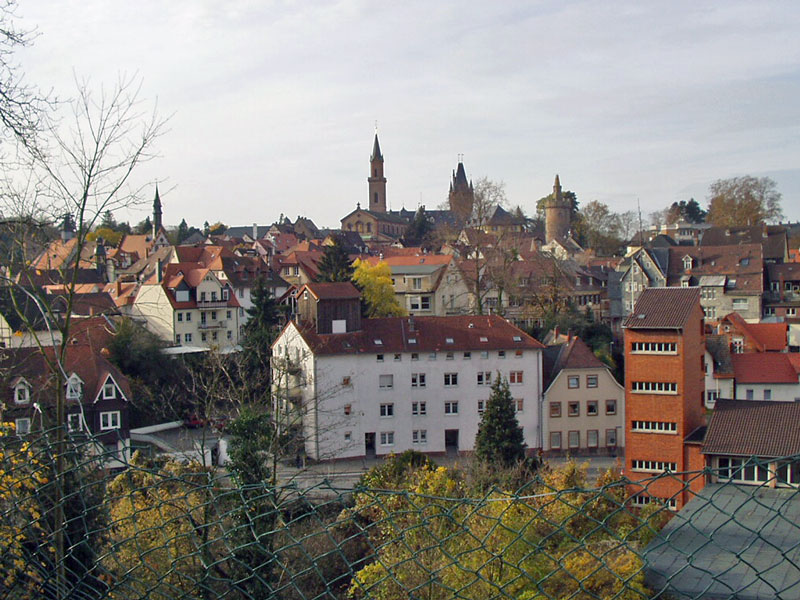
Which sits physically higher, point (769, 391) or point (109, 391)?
point (109, 391)

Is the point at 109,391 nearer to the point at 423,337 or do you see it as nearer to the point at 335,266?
the point at 423,337

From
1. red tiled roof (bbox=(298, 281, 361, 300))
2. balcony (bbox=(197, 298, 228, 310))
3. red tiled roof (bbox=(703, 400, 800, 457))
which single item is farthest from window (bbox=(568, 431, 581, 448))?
balcony (bbox=(197, 298, 228, 310))

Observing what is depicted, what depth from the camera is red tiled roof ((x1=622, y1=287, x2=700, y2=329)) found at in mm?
18766

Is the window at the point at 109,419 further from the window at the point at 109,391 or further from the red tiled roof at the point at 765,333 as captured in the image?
the red tiled roof at the point at 765,333

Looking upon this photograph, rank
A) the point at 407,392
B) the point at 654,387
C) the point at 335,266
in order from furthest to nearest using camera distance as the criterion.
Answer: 1. the point at 335,266
2. the point at 407,392
3. the point at 654,387

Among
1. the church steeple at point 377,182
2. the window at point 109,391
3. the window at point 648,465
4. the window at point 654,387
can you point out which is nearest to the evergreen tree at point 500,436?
the window at point 648,465

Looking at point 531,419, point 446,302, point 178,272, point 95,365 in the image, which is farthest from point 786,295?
point 95,365

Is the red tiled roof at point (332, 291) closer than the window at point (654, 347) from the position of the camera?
No

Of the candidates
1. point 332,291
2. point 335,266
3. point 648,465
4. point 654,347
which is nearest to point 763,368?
point 654,347

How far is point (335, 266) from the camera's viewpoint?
3175 cm

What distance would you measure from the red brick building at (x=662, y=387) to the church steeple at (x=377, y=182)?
73860mm

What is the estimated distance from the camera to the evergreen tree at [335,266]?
31516 millimetres

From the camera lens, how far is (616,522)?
12.4m

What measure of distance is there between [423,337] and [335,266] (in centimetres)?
887
